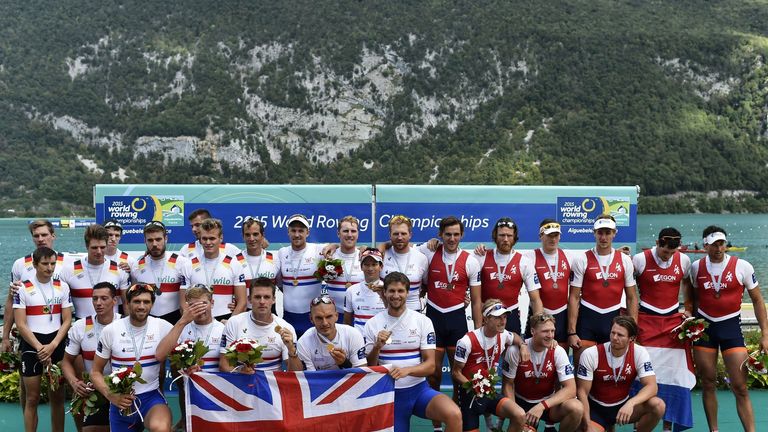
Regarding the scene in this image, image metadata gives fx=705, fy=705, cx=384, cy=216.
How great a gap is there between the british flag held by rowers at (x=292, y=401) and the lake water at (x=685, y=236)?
2973 centimetres

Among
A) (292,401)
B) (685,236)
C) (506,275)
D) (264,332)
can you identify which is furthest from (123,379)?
(685,236)

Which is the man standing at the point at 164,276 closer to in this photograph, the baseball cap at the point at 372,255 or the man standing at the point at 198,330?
the man standing at the point at 198,330

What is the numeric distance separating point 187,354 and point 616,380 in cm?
361

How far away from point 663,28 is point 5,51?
106319mm

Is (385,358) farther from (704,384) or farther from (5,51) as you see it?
(5,51)

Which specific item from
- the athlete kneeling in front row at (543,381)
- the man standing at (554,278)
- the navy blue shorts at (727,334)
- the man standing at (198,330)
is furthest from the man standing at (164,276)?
the navy blue shorts at (727,334)

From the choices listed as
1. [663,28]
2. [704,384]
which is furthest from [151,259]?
[663,28]

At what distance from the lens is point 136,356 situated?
562 centimetres

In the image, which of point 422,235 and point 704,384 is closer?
point 704,384

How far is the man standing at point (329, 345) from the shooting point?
18.8 feet

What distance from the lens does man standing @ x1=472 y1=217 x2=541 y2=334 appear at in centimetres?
677

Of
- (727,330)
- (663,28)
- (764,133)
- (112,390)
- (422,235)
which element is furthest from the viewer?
(663,28)

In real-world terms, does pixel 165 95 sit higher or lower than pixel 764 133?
higher

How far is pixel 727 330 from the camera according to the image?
21.7 ft
